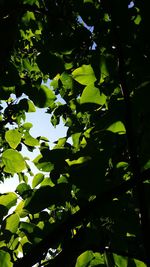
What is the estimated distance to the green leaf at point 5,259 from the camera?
5.00ft

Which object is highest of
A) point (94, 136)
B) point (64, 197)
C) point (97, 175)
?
point (94, 136)

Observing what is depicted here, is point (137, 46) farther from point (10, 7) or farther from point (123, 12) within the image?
A: point (10, 7)

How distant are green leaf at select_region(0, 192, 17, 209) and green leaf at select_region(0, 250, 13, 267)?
253mm

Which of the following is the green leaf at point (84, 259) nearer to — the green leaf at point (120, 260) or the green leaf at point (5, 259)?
the green leaf at point (120, 260)

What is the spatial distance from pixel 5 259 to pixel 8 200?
32cm

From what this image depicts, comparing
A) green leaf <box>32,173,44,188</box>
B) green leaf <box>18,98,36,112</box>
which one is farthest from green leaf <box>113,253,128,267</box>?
green leaf <box>18,98,36,112</box>

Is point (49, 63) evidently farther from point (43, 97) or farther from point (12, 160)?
point (12, 160)

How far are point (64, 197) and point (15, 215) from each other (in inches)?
14.8

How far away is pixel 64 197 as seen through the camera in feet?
4.80

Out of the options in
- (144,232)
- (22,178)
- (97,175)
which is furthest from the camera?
(22,178)

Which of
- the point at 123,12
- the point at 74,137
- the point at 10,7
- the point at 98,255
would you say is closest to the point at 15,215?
the point at 98,255

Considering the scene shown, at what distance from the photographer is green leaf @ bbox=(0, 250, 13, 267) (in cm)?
152

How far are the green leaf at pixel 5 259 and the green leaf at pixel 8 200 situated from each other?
0.83ft

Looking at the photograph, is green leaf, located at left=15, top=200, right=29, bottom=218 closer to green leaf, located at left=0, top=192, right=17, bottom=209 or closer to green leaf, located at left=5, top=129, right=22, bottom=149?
green leaf, located at left=0, top=192, right=17, bottom=209
